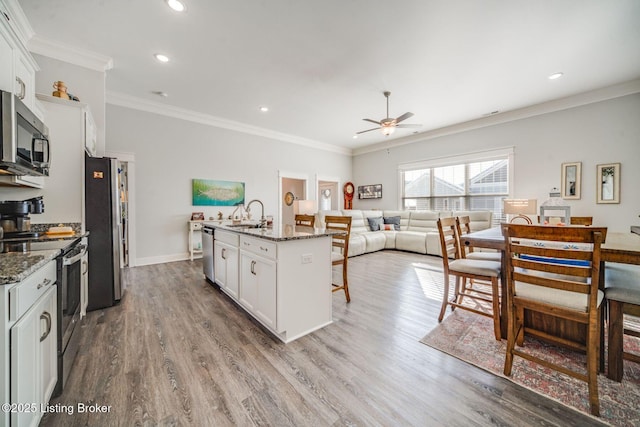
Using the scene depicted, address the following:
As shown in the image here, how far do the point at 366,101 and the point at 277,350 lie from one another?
4313 mm

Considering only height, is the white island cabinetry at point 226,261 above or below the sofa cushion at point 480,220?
below

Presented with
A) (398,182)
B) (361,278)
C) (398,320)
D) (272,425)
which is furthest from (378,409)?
(398,182)

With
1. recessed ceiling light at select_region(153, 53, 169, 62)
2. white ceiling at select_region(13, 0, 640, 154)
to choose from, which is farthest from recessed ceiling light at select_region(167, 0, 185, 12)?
recessed ceiling light at select_region(153, 53, 169, 62)

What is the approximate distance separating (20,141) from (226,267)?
1.94 m

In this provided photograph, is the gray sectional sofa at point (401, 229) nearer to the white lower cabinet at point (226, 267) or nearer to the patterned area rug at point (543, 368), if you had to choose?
the white lower cabinet at point (226, 267)

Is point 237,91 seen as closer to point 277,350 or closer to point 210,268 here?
A: point 210,268

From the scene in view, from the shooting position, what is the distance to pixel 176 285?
11.3 ft

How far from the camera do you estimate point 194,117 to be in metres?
5.10

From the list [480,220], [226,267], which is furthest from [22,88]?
[480,220]

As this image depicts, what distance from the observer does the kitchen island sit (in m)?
1.99

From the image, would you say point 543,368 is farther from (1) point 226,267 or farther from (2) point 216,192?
(2) point 216,192

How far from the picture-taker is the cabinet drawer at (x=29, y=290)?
37.4 inches

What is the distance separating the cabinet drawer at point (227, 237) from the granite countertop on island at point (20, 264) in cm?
135

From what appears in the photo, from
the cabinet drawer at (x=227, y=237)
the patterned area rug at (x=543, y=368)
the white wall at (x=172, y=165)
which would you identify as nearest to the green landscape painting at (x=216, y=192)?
the white wall at (x=172, y=165)
